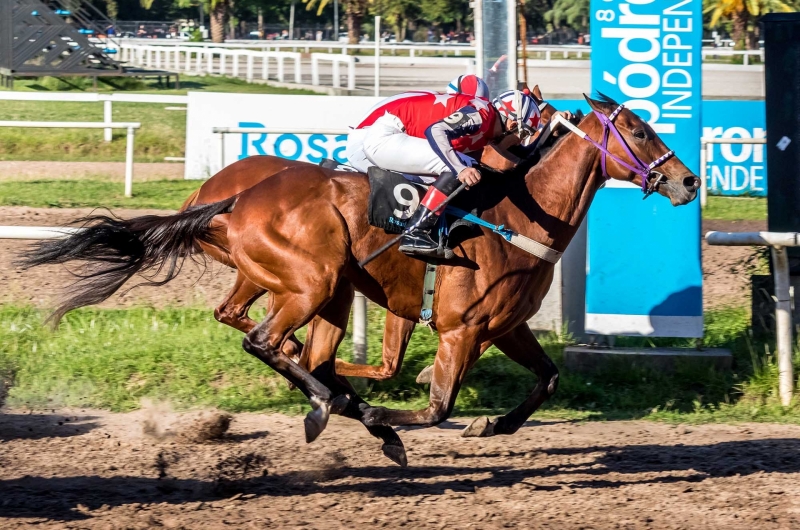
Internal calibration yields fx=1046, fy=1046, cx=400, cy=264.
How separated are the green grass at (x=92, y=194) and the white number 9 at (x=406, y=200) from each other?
237 inches

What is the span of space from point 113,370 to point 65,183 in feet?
21.6

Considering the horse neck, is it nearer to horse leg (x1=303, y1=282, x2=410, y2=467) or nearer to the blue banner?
horse leg (x1=303, y1=282, x2=410, y2=467)

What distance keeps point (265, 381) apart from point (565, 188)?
2.31 metres

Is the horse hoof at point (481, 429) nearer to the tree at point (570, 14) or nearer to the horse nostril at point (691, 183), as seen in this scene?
the horse nostril at point (691, 183)

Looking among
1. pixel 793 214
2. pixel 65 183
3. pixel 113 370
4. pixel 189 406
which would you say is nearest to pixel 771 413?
pixel 793 214

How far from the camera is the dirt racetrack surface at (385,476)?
4.20 m

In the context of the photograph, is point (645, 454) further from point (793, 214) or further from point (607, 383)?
point (793, 214)

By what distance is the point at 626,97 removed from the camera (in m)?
6.27

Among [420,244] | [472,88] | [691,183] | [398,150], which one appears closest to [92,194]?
[472,88]

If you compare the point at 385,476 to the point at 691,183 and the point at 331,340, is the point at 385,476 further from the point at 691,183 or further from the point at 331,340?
the point at 691,183

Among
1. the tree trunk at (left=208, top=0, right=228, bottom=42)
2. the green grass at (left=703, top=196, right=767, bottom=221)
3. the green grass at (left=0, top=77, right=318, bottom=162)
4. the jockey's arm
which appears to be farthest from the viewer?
the tree trunk at (left=208, top=0, right=228, bottom=42)

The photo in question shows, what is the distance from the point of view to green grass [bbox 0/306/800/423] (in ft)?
19.7

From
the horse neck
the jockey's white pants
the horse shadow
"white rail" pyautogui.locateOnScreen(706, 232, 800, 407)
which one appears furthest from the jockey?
"white rail" pyautogui.locateOnScreen(706, 232, 800, 407)

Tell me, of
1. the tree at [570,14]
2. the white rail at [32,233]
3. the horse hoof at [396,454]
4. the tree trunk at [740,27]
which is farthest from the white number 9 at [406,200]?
the tree at [570,14]
